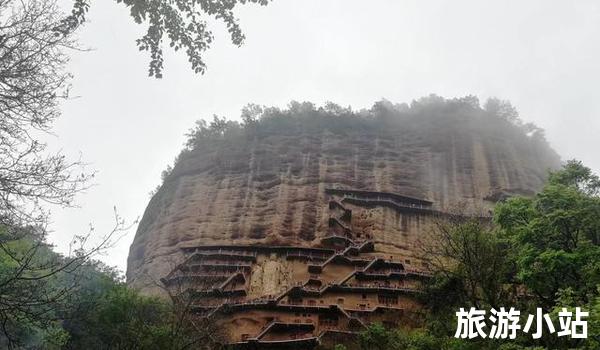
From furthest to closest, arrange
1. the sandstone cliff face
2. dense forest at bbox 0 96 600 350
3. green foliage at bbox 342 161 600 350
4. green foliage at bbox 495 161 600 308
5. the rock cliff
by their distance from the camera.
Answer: the sandstone cliff face
the rock cliff
green foliage at bbox 495 161 600 308
green foliage at bbox 342 161 600 350
dense forest at bbox 0 96 600 350

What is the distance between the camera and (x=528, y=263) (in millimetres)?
14078

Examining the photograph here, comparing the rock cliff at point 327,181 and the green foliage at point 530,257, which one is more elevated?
the rock cliff at point 327,181

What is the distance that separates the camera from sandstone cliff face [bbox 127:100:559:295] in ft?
107

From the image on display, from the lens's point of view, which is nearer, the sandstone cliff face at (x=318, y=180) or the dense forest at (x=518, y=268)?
the dense forest at (x=518, y=268)

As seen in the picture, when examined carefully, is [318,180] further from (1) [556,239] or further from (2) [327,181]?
(1) [556,239]

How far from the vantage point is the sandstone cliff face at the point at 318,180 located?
1283 inches

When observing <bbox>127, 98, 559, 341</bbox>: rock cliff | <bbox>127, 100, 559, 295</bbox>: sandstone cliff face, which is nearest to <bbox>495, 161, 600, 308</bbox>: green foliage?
<bbox>127, 98, 559, 341</bbox>: rock cliff

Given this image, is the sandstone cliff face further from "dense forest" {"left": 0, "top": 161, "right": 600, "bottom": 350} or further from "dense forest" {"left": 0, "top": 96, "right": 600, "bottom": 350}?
"dense forest" {"left": 0, "top": 161, "right": 600, "bottom": 350}

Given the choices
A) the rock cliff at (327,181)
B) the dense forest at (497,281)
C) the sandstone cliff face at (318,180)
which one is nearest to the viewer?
the dense forest at (497,281)

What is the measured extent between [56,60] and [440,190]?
106ft

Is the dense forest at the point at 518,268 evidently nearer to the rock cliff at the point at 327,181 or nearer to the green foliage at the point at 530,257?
the green foliage at the point at 530,257

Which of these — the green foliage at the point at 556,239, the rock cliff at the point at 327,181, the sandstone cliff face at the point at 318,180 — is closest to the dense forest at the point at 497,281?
the green foliage at the point at 556,239

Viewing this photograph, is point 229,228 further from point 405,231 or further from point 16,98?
point 16,98

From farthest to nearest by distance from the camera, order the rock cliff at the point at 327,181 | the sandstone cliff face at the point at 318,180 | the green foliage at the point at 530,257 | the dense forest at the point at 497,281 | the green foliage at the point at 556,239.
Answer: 1. the sandstone cliff face at the point at 318,180
2. the rock cliff at the point at 327,181
3. the green foliage at the point at 556,239
4. the green foliage at the point at 530,257
5. the dense forest at the point at 497,281
